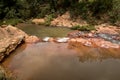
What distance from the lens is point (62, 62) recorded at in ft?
40.6

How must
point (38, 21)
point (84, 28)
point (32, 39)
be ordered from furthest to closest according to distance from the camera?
point (38, 21) → point (84, 28) → point (32, 39)

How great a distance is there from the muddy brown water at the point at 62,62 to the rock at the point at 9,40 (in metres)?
0.40

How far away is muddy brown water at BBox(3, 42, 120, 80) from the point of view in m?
10.9

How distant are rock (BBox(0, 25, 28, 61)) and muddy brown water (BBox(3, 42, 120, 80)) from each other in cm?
40

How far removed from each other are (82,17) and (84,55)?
7361mm

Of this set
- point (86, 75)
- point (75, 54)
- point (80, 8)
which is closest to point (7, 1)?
point (80, 8)

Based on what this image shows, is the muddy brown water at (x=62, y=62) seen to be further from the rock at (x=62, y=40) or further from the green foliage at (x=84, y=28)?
the green foliage at (x=84, y=28)

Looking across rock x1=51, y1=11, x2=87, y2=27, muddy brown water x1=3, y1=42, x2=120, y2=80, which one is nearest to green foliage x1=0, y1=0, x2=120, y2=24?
rock x1=51, y1=11, x2=87, y2=27

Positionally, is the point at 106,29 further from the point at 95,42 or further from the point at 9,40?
the point at 9,40

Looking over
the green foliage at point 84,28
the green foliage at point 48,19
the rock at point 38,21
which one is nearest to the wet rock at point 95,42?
the green foliage at point 84,28

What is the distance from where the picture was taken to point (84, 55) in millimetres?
13383

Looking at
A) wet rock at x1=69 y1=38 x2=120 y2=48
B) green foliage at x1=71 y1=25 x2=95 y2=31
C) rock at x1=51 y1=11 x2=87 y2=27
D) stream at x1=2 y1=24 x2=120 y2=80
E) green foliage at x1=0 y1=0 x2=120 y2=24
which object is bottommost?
stream at x1=2 y1=24 x2=120 y2=80

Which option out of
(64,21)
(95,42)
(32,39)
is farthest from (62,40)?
(64,21)

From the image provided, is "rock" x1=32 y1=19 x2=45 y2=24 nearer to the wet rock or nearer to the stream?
the stream
